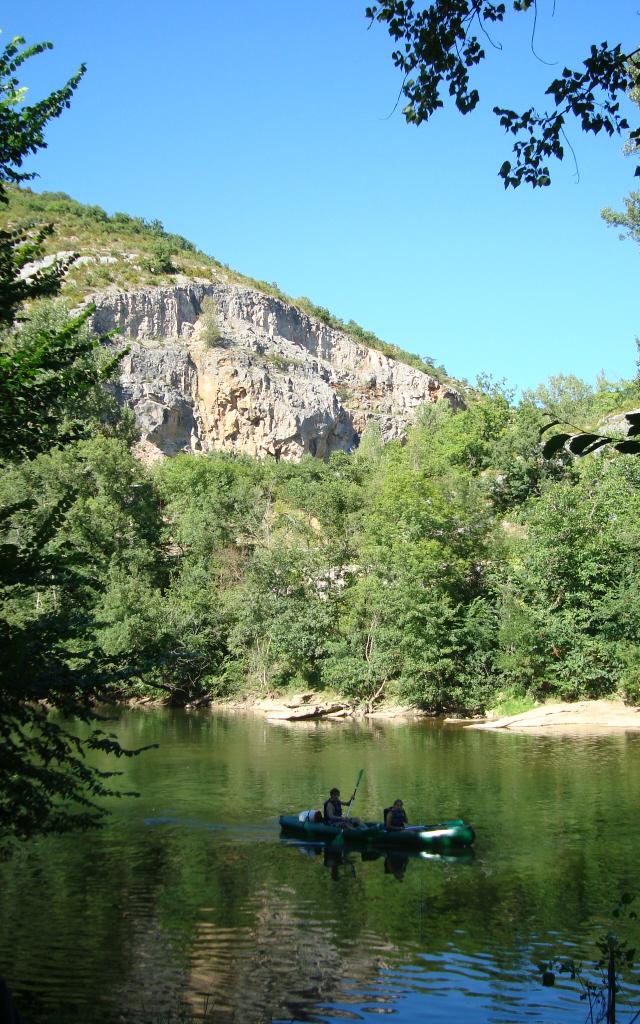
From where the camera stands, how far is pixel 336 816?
17.4 metres

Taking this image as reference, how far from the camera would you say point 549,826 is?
17000mm

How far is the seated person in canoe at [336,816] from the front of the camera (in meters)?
17.1

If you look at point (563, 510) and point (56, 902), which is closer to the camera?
point (56, 902)

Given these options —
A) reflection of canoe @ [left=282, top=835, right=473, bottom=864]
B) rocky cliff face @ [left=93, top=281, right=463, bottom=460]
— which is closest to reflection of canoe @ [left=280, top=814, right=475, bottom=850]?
reflection of canoe @ [left=282, top=835, right=473, bottom=864]

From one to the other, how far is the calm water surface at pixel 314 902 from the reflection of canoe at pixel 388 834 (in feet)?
1.25

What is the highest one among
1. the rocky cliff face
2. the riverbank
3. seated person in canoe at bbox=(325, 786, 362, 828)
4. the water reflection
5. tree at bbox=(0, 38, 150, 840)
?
the rocky cliff face

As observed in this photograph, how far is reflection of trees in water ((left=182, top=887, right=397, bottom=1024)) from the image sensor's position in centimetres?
891

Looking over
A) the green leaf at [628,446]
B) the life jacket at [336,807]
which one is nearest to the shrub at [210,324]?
the life jacket at [336,807]

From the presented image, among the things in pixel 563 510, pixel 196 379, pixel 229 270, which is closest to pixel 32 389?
pixel 563 510

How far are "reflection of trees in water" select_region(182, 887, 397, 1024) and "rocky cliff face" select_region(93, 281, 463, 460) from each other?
62.8 m

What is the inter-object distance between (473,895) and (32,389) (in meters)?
9.66

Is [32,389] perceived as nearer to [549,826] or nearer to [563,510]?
[549,826]

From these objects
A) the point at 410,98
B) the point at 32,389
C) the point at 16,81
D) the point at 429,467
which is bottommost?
the point at 32,389

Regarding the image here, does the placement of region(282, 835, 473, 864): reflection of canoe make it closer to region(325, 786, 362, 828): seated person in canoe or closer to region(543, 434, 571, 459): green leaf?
region(325, 786, 362, 828): seated person in canoe
